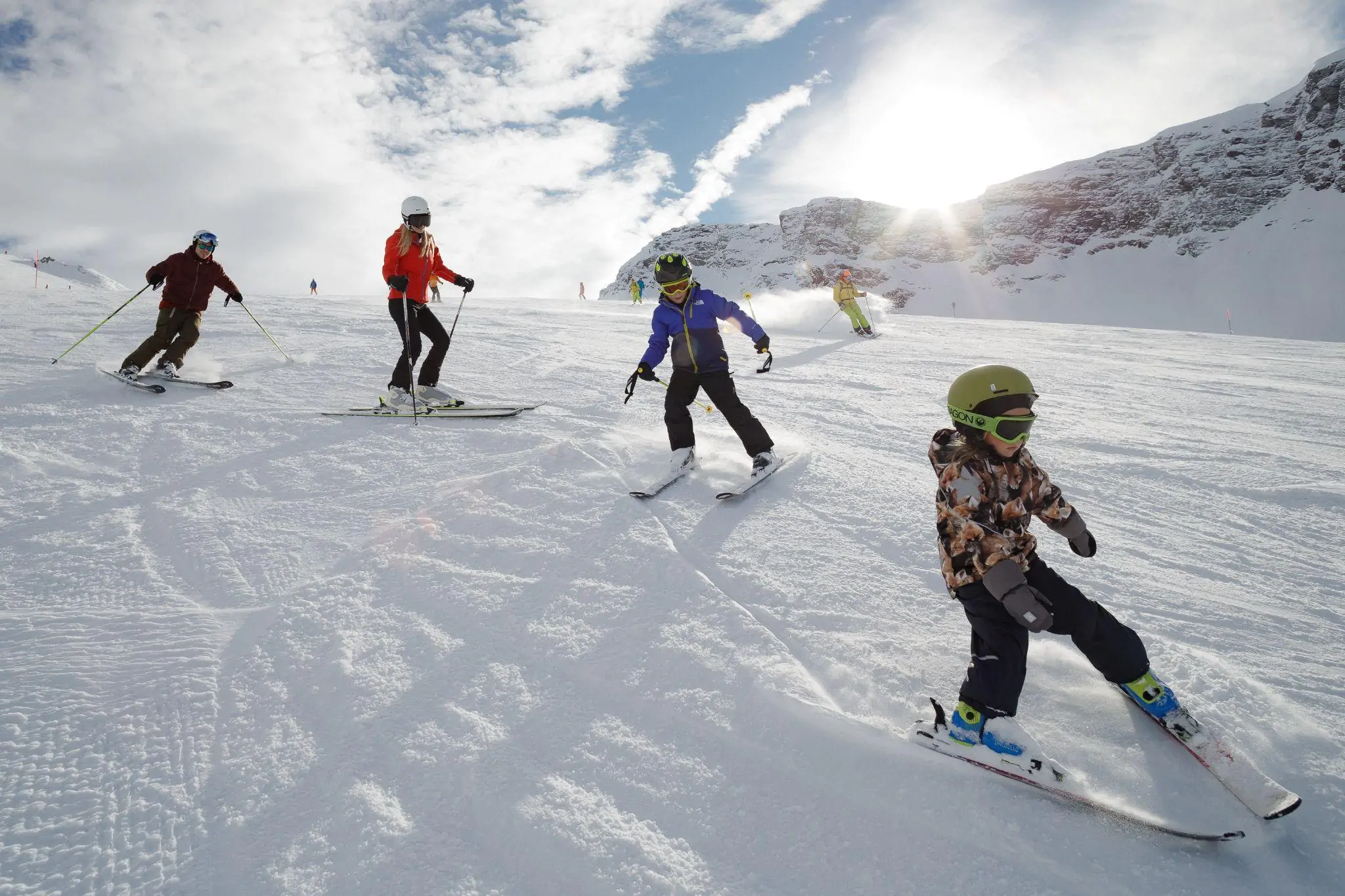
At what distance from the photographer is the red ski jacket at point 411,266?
6160 millimetres

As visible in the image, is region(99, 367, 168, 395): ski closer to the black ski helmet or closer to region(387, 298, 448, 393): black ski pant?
region(387, 298, 448, 393): black ski pant

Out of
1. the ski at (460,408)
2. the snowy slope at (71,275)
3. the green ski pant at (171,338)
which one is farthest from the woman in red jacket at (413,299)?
A: the snowy slope at (71,275)

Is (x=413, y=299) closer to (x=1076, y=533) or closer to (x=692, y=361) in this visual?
(x=692, y=361)

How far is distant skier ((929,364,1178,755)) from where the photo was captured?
2.09m

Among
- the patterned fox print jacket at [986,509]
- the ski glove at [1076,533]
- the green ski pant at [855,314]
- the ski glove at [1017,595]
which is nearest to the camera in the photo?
the ski glove at [1017,595]

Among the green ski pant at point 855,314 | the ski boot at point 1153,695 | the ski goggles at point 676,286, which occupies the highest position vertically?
the green ski pant at point 855,314

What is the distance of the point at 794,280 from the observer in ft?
472

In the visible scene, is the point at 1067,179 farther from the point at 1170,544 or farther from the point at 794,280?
the point at 1170,544

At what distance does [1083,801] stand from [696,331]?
365cm

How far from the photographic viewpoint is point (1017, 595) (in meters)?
2.00

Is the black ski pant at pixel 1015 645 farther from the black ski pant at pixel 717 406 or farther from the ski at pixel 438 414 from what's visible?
the ski at pixel 438 414

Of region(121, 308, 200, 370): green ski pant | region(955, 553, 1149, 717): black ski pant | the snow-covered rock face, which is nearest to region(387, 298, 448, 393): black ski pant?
region(121, 308, 200, 370): green ski pant

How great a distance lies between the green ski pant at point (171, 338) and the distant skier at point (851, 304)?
12.8 m

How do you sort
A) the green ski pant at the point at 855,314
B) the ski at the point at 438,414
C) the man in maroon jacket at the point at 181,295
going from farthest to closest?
the green ski pant at the point at 855,314, the man in maroon jacket at the point at 181,295, the ski at the point at 438,414
